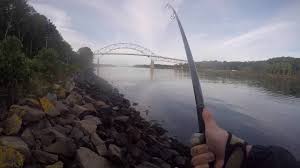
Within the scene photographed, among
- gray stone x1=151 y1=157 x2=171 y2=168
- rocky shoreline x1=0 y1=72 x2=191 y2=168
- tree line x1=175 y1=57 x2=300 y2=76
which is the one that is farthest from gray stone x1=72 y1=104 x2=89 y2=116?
tree line x1=175 y1=57 x2=300 y2=76

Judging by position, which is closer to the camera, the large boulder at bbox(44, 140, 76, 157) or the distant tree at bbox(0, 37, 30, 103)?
the large boulder at bbox(44, 140, 76, 157)

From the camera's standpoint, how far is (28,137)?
745 centimetres

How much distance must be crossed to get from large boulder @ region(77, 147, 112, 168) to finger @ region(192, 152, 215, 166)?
6.06 metres

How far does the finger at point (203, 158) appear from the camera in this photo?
1.46 meters

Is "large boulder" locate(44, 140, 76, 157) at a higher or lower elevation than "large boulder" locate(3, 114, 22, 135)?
lower

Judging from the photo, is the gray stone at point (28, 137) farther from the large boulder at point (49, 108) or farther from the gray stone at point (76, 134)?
the large boulder at point (49, 108)

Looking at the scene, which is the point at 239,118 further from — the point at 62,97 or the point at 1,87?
the point at 1,87

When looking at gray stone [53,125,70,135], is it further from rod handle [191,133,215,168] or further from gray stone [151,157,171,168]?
rod handle [191,133,215,168]

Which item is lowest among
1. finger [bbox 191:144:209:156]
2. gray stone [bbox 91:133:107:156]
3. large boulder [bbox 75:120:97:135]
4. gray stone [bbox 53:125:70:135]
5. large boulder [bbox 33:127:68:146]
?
gray stone [bbox 91:133:107:156]

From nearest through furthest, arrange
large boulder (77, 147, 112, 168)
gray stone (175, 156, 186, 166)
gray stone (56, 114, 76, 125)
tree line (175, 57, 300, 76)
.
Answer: large boulder (77, 147, 112, 168) < gray stone (56, 114, 76, 125) < gray stone (175, 156, 186, 166) < tree line (175, 57, 300, 76)

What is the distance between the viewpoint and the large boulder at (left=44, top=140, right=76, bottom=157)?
7.38m

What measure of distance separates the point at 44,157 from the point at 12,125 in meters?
1.59

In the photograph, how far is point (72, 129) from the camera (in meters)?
9.52

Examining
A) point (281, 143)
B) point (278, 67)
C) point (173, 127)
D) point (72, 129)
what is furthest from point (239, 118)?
point (278, 67)
